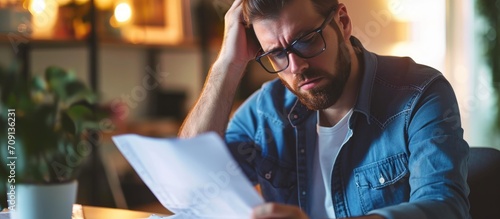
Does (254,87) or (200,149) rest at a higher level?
(200,149)

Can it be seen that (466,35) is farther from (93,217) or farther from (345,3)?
(93,217)

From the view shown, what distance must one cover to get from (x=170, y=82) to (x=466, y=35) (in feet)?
8.14

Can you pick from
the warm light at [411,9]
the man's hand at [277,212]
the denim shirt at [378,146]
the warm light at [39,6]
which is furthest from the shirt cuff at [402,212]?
the warm light at [39,6]

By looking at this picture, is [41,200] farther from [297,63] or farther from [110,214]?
[297,63]

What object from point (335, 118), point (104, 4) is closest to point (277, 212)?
point (335, 118)

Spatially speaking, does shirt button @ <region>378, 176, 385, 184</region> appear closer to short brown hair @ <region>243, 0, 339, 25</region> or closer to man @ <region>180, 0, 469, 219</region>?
man @ <region>180, 0, 469, 219</region>

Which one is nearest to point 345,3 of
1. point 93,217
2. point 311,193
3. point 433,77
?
point 433,77

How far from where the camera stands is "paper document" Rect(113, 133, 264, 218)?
76 centimetres

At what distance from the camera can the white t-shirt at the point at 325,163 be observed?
1.18 meters

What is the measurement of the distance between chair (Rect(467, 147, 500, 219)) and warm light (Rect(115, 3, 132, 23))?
213 centimetres

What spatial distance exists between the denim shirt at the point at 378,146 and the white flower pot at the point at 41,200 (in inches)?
16.0

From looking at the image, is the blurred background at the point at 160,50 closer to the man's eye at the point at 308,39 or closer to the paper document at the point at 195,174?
the man's eye at the point at 308,39

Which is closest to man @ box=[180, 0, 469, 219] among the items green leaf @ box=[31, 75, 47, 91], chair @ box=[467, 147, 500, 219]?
chair @ box=[467, 147, 500, 219]

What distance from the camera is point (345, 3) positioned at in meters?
1.14
